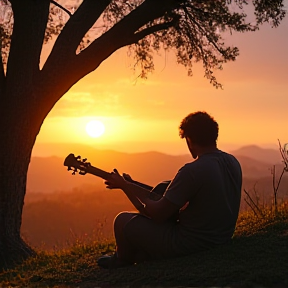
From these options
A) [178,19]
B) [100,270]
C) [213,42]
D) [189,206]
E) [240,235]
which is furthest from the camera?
[213,42]

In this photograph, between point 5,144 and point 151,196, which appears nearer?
point 151,196

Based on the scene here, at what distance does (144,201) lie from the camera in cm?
613

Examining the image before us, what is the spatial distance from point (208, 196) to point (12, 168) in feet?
13.9

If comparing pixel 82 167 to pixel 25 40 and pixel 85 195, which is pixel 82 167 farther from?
pixel 85 195

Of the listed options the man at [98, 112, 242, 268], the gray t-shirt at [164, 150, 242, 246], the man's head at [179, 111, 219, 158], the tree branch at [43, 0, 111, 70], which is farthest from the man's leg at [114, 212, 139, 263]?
the tree branch at [43, 0, 111, 70]

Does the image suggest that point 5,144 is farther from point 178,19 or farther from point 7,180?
point 178,19

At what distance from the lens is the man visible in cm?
583

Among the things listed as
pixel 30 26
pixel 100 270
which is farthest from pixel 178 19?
pixel 100 270

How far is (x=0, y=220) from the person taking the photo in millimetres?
9250

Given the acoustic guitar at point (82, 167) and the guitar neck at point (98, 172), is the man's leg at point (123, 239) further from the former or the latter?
the guitar neck at point (98, 172)

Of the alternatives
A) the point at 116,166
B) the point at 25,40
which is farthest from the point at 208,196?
the point at 116,166

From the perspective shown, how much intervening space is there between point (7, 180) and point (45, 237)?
78.7 m

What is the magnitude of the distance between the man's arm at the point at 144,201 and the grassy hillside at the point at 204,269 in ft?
1.89

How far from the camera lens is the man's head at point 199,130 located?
599cm
